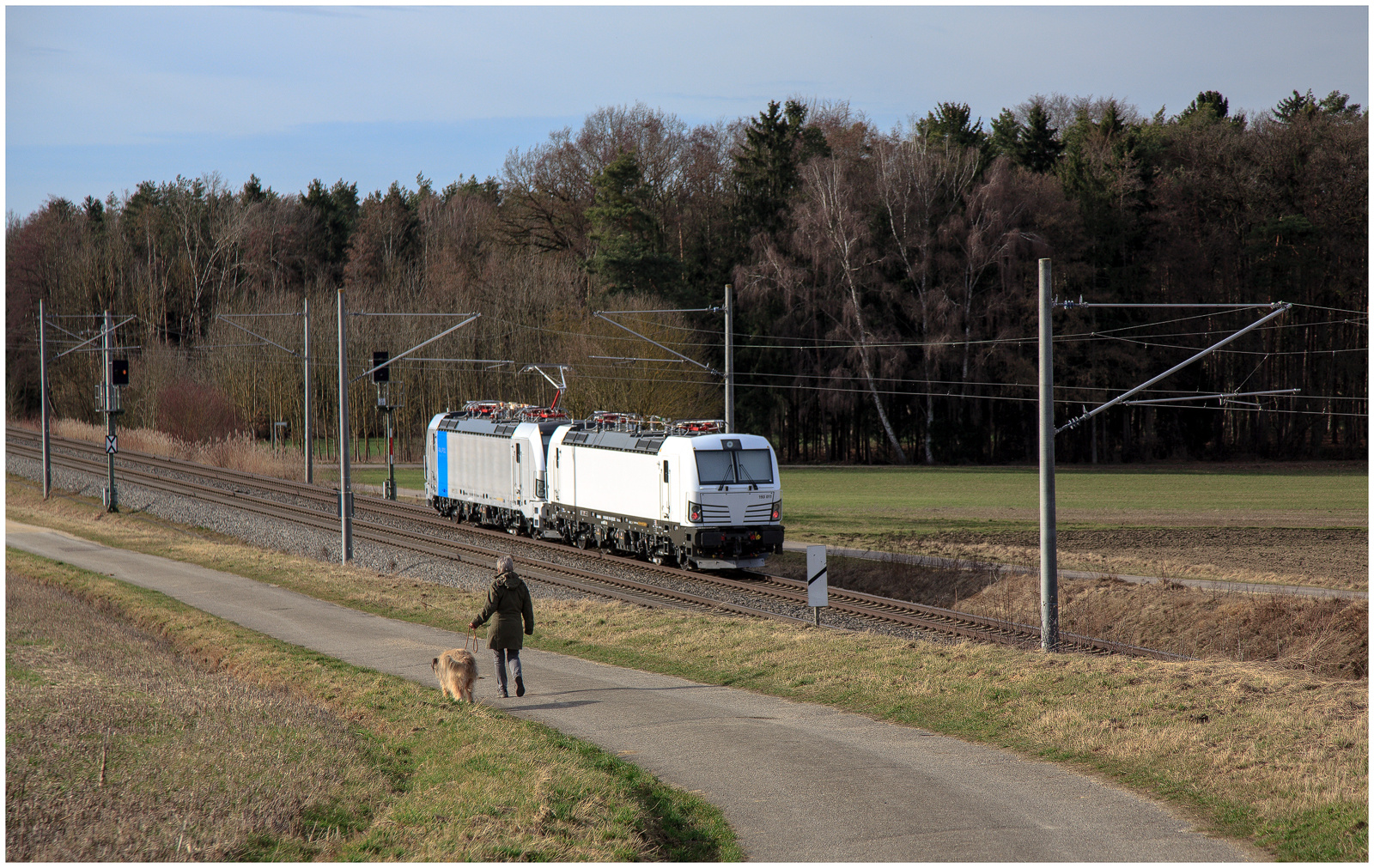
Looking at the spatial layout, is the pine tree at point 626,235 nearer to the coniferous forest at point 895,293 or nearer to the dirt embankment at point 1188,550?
the coniferous forest at point 895,293

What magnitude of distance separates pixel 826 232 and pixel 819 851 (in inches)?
2427

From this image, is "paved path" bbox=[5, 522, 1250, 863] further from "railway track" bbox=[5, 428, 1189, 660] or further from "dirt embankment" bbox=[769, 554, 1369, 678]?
"dirt embankment" bbox=[769, 554, 1369, 678]

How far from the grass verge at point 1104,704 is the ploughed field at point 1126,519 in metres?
12.9

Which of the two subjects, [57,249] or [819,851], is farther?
[57,249]

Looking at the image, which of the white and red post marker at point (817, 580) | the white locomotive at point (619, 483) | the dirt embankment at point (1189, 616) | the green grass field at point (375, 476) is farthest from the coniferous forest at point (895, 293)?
the white and red post marker at point (817, 580)

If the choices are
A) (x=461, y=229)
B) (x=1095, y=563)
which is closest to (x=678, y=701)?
(x=1095, y=563)

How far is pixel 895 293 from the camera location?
68.7 metres

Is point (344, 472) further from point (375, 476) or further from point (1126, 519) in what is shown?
point (375, 476)

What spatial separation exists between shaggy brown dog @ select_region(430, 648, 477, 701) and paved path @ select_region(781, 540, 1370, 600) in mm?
17336

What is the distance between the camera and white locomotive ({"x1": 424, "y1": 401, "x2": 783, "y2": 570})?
27.4 meters

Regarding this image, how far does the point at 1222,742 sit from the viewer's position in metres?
10.4

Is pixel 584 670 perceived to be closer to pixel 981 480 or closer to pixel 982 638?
pixel 982 638

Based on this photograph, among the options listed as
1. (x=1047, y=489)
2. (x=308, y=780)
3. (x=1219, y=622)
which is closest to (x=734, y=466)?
(x=1047, y=489)

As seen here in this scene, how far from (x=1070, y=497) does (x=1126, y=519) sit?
969cm
